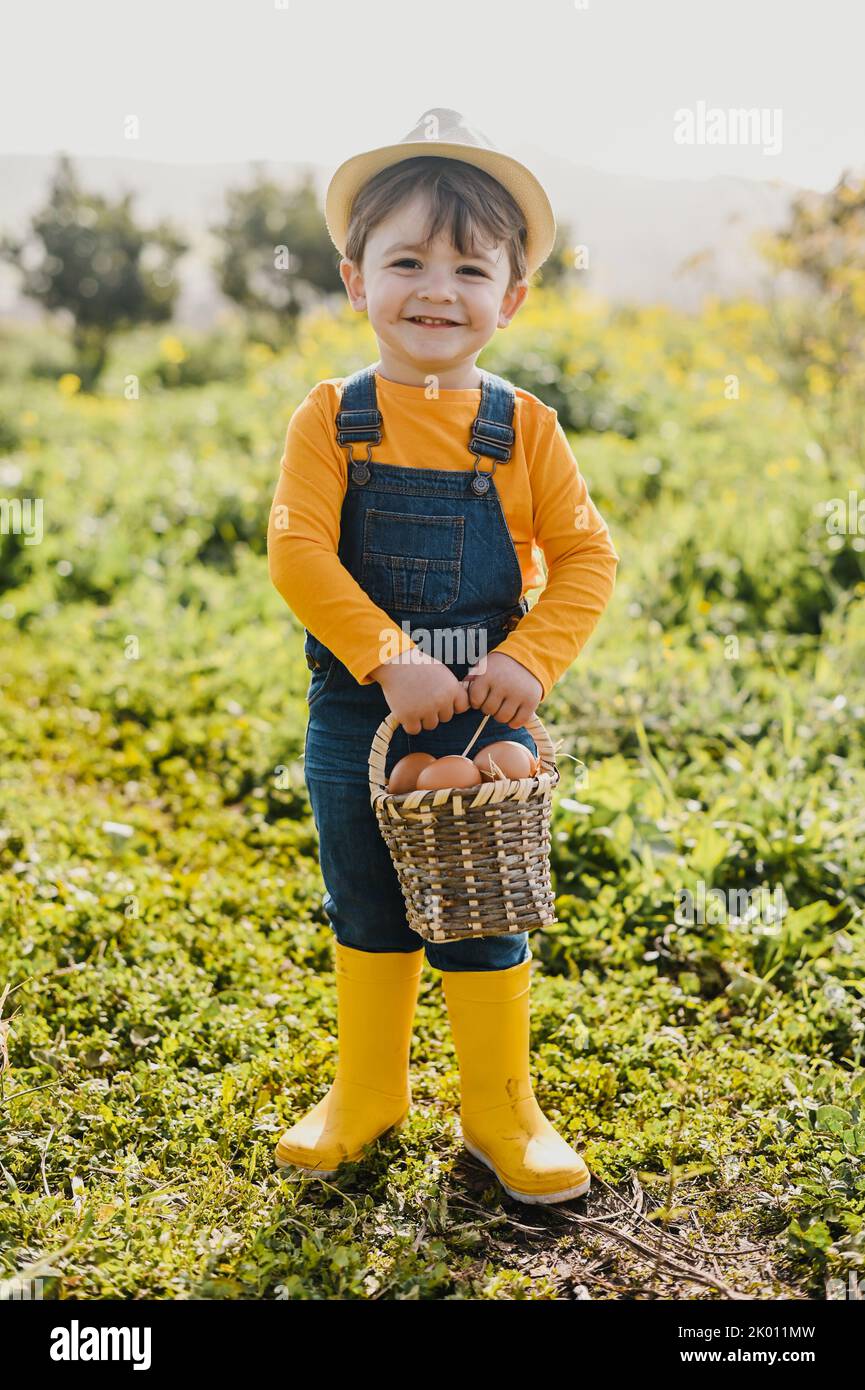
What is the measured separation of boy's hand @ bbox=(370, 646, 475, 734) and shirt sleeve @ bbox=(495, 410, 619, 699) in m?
0.16

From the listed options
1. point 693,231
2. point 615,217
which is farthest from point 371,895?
point 615,217

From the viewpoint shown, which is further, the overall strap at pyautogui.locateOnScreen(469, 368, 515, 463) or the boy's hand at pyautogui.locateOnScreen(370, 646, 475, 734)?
the overall strap at pyautogui.locateOnScreen(469, 368, 515, 463)

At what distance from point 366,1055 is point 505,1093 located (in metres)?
0.28

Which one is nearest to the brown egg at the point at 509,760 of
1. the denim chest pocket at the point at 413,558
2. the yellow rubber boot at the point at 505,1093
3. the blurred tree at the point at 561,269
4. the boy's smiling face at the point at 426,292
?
the denim chest pocket at the point at 413,558

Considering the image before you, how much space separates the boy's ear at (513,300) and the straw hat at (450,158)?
0.30 feet

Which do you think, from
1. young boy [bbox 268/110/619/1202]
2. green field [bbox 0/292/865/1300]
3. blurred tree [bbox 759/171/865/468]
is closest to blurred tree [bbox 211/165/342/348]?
blurred tree [bbox 759/171/865/468]

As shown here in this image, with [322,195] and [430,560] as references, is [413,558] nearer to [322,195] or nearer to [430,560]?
[430,560]

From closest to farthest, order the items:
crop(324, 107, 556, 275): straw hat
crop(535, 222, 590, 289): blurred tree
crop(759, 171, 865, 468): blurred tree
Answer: crop(324, 107, 556, 275): straw hat, crop(759, 171, 865, 468): blurred tree, crop(535, 222, 590, 289): blurred tree

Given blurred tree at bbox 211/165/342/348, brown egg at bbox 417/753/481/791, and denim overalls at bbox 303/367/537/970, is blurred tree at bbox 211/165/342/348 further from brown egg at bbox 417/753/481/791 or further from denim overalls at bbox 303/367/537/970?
brown egg at bbox 417/753/481/791

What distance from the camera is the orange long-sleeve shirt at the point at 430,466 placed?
2.17m

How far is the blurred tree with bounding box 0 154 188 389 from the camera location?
1747 centimetres
